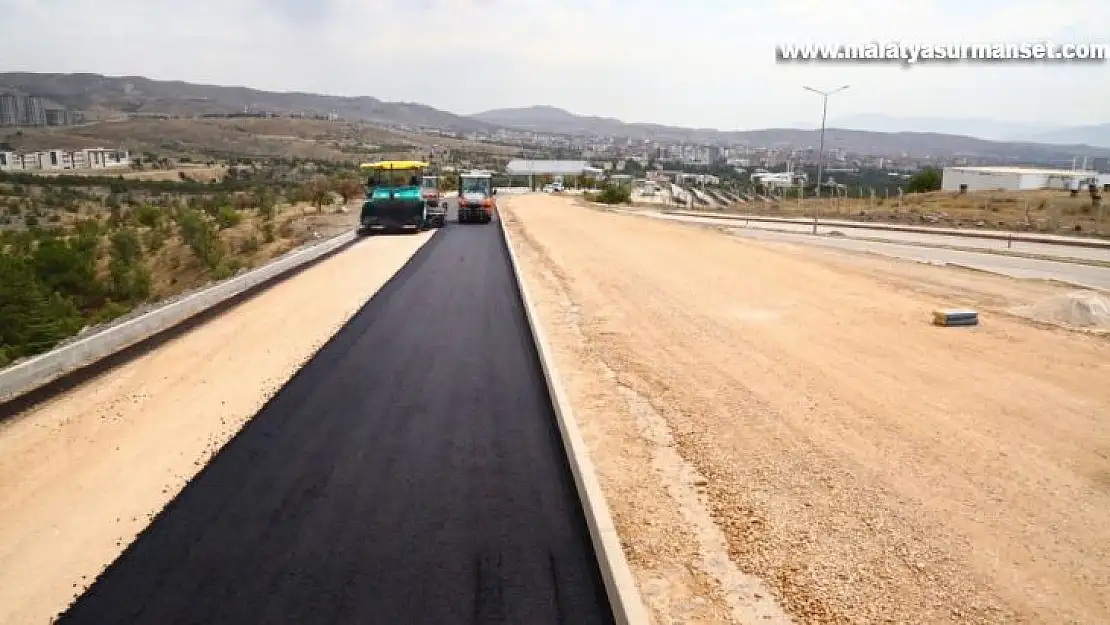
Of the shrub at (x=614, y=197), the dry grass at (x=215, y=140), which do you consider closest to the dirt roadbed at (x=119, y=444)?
the shrub at (x=614, y=197)

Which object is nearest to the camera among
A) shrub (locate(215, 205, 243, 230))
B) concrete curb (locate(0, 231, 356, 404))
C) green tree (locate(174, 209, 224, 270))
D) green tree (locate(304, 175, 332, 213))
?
concrete curb (locate(0, 231, 356, 404))

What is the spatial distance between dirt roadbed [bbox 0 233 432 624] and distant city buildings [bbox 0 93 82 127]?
155m

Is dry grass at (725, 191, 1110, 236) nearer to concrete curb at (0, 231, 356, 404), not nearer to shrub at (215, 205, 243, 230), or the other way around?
shrub at (215, 205, 243, 230)

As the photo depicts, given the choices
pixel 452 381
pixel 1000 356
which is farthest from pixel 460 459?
pixel 1000 356

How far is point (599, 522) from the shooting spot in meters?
5.61

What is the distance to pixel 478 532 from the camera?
5.73 metres

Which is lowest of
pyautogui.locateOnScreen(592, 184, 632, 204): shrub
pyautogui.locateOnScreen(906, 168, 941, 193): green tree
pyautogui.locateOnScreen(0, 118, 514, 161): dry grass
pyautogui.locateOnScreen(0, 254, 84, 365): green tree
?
pyautogui.locateOnScreen(0, 254, 84, 365): green tree

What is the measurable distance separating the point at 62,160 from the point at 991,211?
86.7m

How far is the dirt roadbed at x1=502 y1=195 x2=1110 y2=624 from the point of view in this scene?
511cm

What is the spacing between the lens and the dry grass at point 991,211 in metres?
40.0

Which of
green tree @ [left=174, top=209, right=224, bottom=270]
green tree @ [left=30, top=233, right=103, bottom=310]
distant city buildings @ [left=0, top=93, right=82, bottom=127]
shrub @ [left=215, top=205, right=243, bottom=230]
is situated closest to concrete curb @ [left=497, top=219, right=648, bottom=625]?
green tree @ [left=30, top=233, right=103, bottom=310]

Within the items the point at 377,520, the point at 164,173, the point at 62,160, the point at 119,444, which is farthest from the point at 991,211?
the point at 62,160

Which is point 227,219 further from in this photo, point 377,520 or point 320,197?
point 377,520

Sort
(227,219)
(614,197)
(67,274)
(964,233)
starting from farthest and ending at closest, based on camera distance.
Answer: (614,197), (964,233), (227,219), (67,274)
